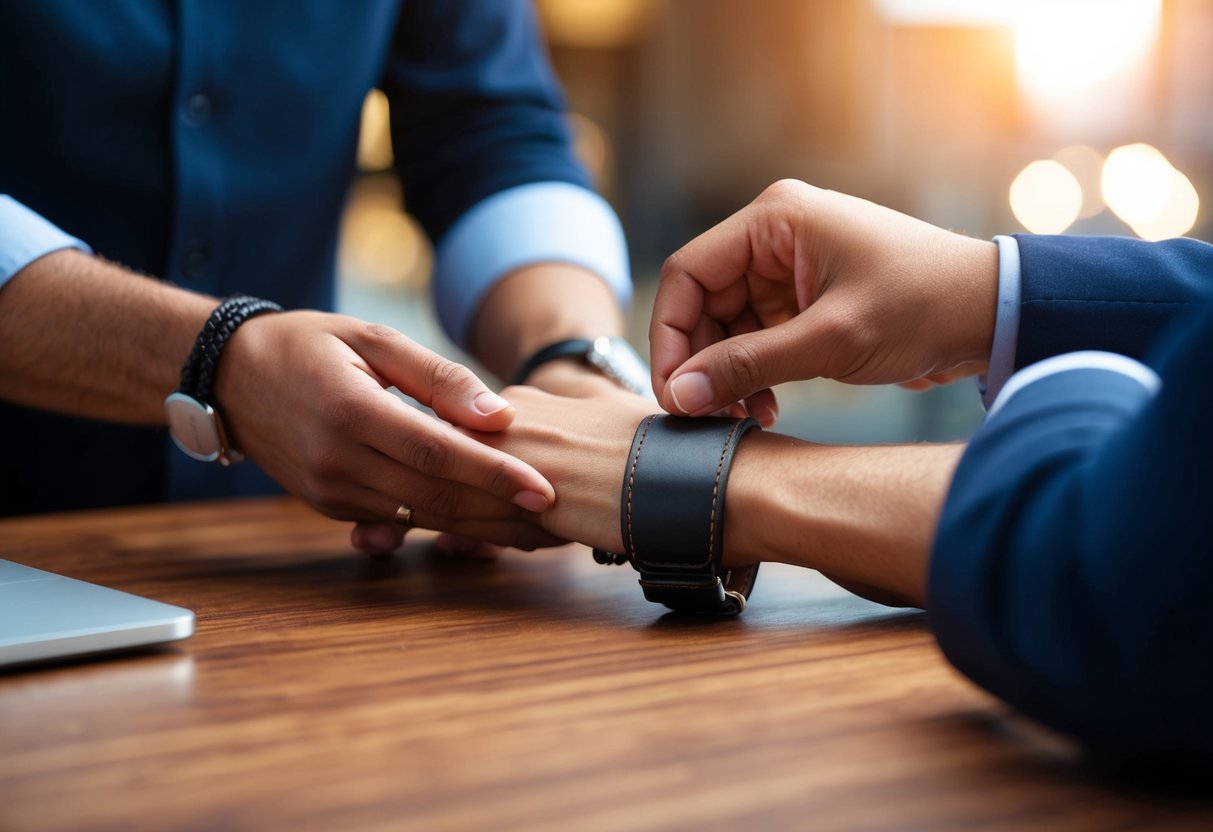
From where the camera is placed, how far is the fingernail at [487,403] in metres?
0.77

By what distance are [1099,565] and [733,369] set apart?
32 centimetres

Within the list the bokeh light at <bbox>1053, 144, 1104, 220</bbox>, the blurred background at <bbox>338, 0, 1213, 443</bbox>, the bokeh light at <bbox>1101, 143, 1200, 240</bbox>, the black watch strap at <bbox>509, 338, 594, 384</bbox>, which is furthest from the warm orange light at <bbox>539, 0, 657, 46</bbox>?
the black watch strap at <bbox>509, 338, 594, 384</bbox>

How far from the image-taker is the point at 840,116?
4.78m

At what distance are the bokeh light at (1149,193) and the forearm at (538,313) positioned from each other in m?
2.66

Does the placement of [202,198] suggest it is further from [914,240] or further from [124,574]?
[914,240]

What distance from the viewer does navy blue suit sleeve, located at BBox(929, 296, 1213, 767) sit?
16.0 inches

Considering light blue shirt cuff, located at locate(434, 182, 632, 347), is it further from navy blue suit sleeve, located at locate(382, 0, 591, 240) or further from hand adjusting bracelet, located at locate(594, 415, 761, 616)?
hand adjusting bracelet, located at locate(594, 415, 761, 616)

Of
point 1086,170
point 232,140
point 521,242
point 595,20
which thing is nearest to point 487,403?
point 521,242

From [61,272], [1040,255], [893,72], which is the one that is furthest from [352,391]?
[893,72]

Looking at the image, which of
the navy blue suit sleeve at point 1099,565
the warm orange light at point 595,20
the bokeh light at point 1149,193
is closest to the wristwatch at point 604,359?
the navy blue suit sleeve at point 1099,565

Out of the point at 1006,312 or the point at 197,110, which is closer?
the point at 1006,312

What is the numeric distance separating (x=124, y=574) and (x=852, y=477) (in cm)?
49

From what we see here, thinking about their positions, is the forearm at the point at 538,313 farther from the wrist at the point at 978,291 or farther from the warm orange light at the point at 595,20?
the warm orange light at the point at 595,20

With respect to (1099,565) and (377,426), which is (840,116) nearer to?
(377,426)
